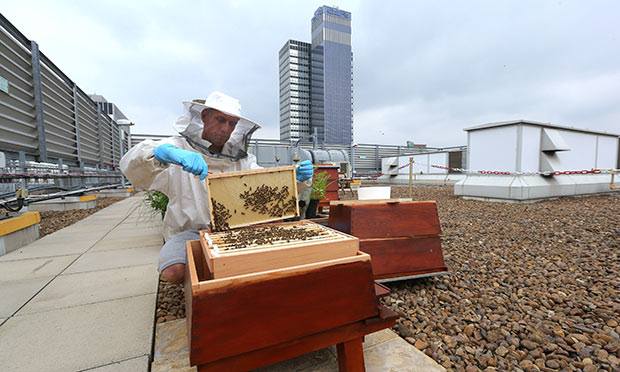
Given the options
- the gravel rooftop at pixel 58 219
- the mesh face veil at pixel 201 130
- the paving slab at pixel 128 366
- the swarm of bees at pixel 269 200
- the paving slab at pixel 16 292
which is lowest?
the gravel rooftop at pixel 58 219

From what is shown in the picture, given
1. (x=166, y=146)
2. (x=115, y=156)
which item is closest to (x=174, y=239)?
(x=166, y=146)

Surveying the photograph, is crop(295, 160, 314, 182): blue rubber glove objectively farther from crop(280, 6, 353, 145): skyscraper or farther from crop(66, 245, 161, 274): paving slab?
crop(280, 6, 353, 145): skyscraper

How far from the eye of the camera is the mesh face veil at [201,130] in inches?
75.9

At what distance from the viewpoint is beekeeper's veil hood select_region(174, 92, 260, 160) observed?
1913 millimetres

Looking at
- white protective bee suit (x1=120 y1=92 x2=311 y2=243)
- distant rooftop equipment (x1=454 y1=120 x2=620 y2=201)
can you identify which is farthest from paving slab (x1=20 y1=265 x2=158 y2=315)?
distant rooftop equipment (x1=454 y1=120 x2=620 y2=201)

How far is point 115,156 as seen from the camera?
12.8m

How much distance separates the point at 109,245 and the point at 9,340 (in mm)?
2276

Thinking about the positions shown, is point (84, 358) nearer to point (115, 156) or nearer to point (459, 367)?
point (459, 367)

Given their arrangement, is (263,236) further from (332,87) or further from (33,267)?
(332,87)

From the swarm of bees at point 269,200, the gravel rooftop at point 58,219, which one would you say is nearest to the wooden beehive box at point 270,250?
the swarm of bees at point 269,200

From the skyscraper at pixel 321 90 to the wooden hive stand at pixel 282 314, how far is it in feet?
78.1

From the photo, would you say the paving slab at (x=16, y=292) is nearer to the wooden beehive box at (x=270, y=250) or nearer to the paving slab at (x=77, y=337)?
the paving slab at (x=77, y=337)

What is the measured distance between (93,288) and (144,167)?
3.83 feet

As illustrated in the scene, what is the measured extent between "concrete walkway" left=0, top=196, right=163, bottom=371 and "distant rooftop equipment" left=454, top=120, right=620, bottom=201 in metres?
7.78
